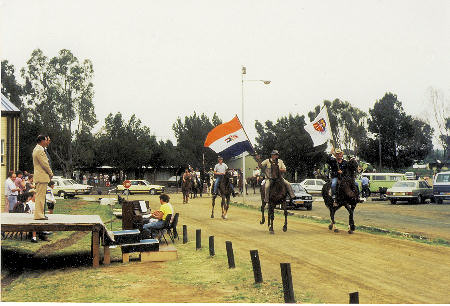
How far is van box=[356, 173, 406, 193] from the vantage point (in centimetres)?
4478

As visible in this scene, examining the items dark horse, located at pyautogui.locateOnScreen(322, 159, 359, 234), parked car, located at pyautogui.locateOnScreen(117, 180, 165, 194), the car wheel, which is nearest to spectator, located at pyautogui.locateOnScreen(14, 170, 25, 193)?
dark horse, located at pyautogui.locateOnScreen(322, 159, 359, 234)

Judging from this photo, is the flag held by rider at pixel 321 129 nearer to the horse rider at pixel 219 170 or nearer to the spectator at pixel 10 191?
the horse rider at pixel 219 170

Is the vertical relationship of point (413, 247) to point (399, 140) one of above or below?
below

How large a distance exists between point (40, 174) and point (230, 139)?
11184 mm

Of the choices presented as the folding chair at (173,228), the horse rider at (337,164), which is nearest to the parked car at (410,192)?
the horse rider at (337,164)

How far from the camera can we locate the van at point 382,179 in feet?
147

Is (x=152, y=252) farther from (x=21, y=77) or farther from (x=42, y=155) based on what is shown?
(x=21, y=77)

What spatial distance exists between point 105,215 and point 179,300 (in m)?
14.3

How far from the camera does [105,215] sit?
22.4 metres

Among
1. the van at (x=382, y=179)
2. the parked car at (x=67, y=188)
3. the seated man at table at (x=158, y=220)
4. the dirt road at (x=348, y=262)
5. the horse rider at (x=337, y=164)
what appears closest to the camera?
the dirt road at (x=348, y=262)

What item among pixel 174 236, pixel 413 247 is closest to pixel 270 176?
pixel 174 236

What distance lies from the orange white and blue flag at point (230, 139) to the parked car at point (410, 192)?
17.2 meters

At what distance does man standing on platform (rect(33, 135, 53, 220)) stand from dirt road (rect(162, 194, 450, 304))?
4546 millimetres

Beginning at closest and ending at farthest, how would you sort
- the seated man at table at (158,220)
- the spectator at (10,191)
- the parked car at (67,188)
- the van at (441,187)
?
the seated man at table at (158,220)
the spectator at (10,191)
the parked car at (67,188)
the van at (441,187)
